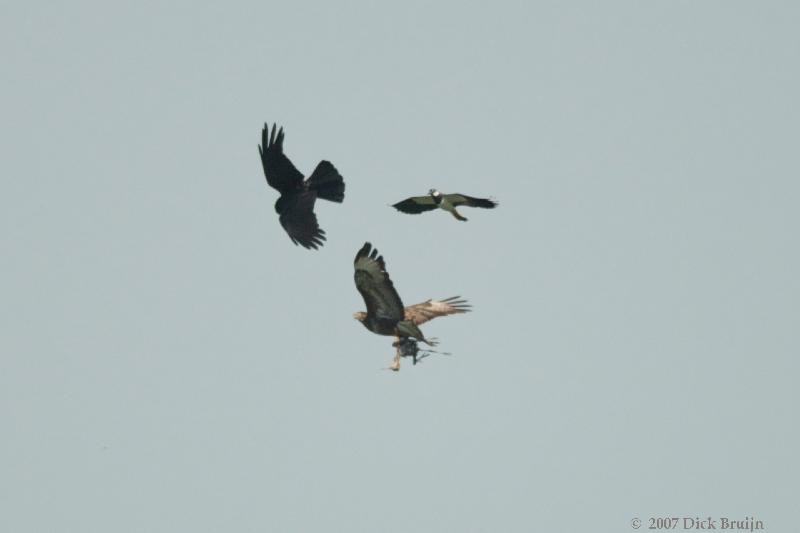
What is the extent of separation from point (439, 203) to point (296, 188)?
135 inches

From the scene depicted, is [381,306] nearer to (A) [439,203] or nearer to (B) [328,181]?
(A) [439,203]

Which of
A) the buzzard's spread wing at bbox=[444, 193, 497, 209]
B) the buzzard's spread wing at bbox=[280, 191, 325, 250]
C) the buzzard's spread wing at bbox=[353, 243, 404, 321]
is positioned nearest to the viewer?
the buzzard's spread wing at bbox=[353, 243, 404, 321]

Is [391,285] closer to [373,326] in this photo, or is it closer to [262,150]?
[373,326]

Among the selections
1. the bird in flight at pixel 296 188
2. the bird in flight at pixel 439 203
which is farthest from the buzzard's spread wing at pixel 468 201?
the bird in flight at pixel 296 188

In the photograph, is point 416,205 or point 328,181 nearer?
point 416,205

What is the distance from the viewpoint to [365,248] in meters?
20.2

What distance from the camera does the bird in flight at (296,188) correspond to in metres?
25.4

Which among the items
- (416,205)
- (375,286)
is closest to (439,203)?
(416,205)

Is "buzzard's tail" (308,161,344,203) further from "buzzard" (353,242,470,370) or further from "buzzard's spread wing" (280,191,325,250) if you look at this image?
"buzzard" (353,242,470,370)

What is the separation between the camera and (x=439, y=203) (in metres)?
23.8

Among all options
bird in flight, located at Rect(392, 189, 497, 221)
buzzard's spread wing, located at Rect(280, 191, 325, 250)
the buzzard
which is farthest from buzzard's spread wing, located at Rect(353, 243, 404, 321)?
buzzard's spread wing, located at Rect(280, 191, 325, 250)

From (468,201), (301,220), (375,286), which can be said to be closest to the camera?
(375,286)

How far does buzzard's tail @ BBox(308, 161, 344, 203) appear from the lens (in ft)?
84.0

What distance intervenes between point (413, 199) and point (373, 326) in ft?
11.3
